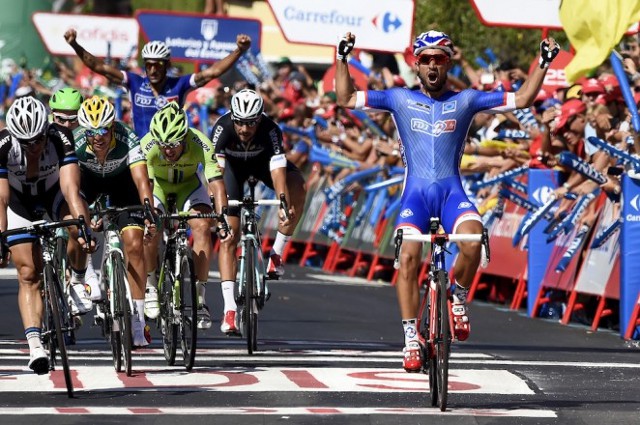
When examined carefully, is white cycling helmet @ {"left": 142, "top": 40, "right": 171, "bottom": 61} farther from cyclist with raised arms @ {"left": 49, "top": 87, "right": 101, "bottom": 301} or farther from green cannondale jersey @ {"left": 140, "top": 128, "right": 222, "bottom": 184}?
green cannondale jersey @ {"left": 140, "top": 128, "right": 222, "bottom": 184}

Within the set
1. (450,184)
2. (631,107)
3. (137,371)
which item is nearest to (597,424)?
(450,184)

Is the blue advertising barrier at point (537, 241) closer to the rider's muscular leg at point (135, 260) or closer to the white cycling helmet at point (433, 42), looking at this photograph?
the rider's muscular leg at point (135, 260)

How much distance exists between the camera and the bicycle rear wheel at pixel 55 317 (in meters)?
11.6

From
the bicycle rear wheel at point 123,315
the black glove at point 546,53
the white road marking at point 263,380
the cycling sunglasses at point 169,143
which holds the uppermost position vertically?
the black glove at point 546,53

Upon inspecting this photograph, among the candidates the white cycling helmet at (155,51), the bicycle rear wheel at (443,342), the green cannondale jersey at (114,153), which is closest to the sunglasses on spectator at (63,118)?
the green cannondale jersey at (114,153)

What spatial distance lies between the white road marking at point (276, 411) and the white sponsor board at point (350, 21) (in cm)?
1404

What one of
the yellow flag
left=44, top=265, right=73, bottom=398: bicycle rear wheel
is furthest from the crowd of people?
the yellow flag

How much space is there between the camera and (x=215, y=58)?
31781 mm

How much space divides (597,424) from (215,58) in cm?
2175

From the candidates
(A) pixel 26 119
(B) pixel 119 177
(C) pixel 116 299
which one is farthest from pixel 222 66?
(A) pixel 26 119

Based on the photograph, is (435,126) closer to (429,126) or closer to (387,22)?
(429,126)

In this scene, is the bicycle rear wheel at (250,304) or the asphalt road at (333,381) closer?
the asphalt road at (333,381)

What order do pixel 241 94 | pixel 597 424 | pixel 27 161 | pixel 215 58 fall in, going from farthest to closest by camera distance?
1. pixel 215 58
2. pixel 241 94
3. pixel 27 161
4. pixel 597 424

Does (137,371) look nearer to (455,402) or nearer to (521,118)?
(455,402)
